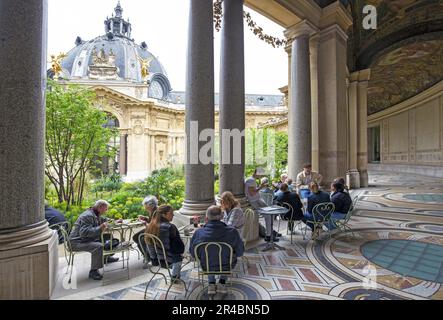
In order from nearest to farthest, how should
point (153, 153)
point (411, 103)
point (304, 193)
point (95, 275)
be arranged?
point (95, 275), point (304, 193), point (411, 103), point (153, 153)

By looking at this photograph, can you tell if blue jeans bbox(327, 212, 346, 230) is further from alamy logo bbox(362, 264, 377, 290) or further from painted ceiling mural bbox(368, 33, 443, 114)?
painted ceiling mural bbox(368, 33, 443, 114)

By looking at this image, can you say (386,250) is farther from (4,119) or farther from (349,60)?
(349,60)

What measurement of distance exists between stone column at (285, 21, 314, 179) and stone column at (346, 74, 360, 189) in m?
8.34

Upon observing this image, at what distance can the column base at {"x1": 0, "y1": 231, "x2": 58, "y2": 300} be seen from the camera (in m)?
3.02

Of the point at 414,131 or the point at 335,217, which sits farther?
the point at 414,131

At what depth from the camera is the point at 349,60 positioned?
15.5 meters

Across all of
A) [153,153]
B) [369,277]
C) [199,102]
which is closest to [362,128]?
[199,102]

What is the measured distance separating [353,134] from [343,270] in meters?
13.8

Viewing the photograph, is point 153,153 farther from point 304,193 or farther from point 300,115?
point 304,193

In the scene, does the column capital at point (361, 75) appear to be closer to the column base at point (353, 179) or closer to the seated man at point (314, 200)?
the column base at point (353, 179)

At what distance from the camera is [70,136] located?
356 inches

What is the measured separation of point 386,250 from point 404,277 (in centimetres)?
126

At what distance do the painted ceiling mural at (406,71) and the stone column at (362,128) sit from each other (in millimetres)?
2195
